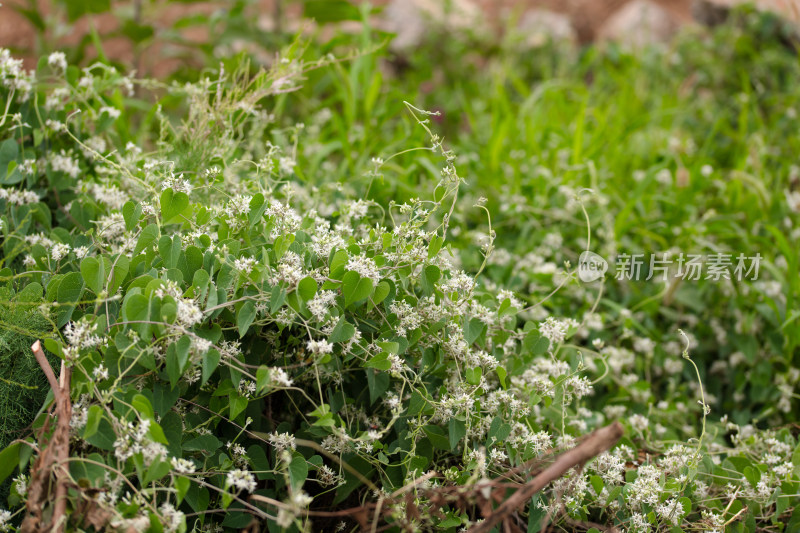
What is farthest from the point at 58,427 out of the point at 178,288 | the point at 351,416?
the point at 351,416

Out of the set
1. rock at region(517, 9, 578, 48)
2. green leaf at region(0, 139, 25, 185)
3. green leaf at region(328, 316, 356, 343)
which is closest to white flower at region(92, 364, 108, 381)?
green leaf at region(328, 316, 356, 343)

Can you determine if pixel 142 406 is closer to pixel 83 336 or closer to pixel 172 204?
pixel 83 336

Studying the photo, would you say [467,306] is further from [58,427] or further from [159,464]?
[58,427]

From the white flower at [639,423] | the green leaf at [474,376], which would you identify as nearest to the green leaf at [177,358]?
the green leaf at [474,376]

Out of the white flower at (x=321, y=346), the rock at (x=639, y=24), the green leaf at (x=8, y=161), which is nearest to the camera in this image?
the white flower at (x=321, y=346)

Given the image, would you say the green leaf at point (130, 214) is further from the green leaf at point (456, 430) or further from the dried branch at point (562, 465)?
the dried branch at point (562, 465)

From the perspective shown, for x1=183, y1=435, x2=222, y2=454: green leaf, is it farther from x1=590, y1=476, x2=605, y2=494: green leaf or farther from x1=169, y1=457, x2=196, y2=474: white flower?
x1=590, y1=476, x2=605, y2=494: green leaf

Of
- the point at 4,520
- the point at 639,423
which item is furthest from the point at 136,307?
the point at 639,423
